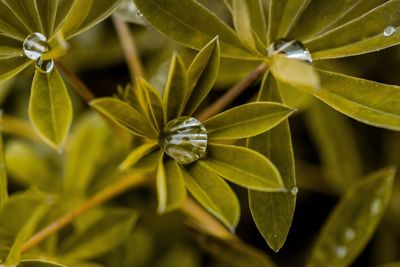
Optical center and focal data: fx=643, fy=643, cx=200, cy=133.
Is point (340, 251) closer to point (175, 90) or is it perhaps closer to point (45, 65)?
point (175, 90)

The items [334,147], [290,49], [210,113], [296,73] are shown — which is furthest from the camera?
[334,147]

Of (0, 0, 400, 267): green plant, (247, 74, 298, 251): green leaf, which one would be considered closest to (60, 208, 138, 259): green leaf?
(0, 0, 400, 267): green plant

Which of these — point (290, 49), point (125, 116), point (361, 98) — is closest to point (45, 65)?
point (125, 116)

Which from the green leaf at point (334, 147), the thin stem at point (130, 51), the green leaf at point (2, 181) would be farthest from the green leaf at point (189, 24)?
the green leaf at point (334, 147)

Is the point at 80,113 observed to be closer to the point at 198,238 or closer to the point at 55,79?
the point at 198,238

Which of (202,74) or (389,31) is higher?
(202,74)

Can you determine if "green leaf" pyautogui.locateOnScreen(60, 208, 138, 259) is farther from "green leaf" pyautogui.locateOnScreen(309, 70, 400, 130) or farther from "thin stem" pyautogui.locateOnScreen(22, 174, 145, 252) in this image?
"green leaf" pyautogui.locateOnScreen(309, 70, 400, 130)

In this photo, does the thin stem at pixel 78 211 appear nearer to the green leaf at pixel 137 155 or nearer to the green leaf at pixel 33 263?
the green leaf at pixel 33 263
